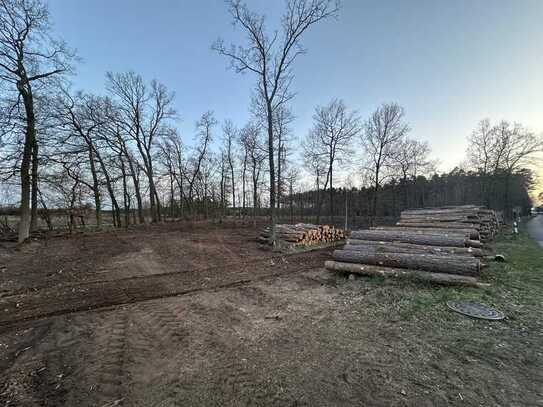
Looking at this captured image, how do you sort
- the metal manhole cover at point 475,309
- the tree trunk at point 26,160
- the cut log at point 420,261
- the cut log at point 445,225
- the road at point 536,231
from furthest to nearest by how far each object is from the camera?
the road at point 536,231
the tree trunk at point 26,160
the cut log at point 445,225
the cut log at point 420,261
the metal manhole cover at point 475,309

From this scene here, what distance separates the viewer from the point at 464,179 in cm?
3472

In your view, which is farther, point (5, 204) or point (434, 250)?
point (5, 204)

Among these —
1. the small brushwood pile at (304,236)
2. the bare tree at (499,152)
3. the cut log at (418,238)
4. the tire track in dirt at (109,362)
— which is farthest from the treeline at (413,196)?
the tire track in dirt at (109,362)

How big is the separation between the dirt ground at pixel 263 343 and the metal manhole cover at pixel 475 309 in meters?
0.17

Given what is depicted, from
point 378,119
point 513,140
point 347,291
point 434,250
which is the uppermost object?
point 378,119

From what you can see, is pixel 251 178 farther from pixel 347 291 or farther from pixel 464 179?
pixel 464 179

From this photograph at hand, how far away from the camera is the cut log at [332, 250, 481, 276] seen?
17.6 feet

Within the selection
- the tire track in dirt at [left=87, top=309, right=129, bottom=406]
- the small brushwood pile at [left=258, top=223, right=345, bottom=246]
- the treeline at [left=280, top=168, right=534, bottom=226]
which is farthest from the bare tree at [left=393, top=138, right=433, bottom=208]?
the tire track in dirt at [left=87, top=309, right=129, bottom=406]

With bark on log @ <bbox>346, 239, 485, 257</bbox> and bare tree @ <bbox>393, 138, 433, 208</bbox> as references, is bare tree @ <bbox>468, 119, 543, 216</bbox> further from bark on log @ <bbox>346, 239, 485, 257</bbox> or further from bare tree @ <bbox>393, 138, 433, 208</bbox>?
bark on log @ <bbox>346, 239, 485, 257</bbox>

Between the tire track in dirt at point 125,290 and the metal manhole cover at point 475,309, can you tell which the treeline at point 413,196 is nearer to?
the tire track in dirt at point 125,290

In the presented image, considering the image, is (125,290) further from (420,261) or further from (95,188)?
(95,188)

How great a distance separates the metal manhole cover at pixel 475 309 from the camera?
3850mm

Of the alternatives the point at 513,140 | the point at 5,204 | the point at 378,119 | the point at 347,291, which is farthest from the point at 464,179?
the point at 5,204

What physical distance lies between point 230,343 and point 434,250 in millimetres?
6243
